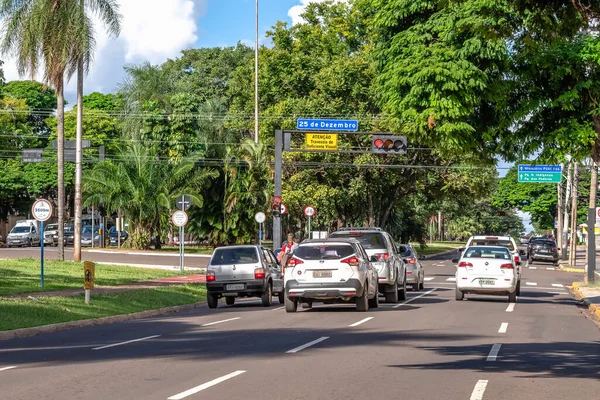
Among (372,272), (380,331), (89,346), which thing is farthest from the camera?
(372,272)

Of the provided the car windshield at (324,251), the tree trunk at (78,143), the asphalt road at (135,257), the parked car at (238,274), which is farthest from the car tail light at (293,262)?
the asphalt road at (135,257)

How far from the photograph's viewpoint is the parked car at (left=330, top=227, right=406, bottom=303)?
26656 mm

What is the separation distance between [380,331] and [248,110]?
51472 millimetres

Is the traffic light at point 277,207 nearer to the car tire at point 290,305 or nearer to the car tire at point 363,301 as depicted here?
the car tire at point 290,305

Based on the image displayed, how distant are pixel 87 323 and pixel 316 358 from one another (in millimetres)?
8979

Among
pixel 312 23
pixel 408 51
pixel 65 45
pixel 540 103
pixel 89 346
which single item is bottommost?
pixel 89 346

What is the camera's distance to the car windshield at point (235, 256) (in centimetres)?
2694

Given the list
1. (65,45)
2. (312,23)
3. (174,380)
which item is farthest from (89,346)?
(312,23)

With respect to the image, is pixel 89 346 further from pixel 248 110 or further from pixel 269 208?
pixel 248 110

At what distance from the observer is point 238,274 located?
26.7 m

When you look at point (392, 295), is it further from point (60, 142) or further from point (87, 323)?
point (60, 142)

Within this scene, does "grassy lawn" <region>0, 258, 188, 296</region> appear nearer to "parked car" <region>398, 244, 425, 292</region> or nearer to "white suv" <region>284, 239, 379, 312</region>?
"white suv" <region>284, 239, 379, 312</region>

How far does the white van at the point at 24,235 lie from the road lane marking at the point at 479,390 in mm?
66681

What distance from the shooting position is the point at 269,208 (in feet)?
207
